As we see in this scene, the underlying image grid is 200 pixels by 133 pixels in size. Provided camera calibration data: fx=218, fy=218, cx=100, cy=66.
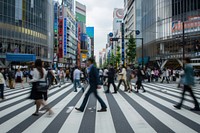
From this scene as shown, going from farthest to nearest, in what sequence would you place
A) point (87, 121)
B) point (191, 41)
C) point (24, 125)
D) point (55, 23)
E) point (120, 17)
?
point (120, 17), point (55, 23), point (191, 41), point (87, 121), point (24, 125)

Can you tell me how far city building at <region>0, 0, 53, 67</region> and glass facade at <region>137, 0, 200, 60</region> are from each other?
26.1 meters

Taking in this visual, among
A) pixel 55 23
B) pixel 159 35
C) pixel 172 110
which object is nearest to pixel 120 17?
pixel 55 23

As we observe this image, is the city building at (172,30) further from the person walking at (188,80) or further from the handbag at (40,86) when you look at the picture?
the handbag at (40,86)

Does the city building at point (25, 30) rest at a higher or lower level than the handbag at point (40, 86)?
higher

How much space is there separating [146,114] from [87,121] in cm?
184

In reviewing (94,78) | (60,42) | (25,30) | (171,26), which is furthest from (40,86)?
(60,42)

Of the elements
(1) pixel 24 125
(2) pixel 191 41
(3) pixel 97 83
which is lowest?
(1) pixel 24 125

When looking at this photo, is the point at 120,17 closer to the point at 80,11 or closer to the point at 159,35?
the point at 80,11

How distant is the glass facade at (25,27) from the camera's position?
133ft

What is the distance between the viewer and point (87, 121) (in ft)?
18.1

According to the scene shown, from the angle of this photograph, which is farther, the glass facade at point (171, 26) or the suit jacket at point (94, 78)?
the glass facade at point (171, 26)

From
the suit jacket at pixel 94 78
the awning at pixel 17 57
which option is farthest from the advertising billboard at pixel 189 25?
the suit jacket at pixel 94 78

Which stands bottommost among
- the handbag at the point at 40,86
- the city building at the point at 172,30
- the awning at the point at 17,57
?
the handbag at the point at 40,86

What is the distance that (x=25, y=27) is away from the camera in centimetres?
4641
